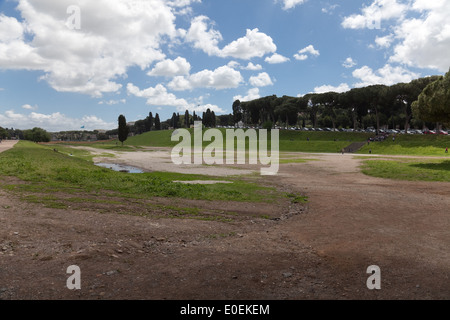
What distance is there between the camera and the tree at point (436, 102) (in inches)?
1316

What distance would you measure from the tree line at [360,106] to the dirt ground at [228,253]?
3131 centimetres

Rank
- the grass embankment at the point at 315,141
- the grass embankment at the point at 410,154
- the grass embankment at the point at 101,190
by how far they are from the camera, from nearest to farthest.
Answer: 1. the grass embankment at the point at 101,190
2. the grass embankment at the point at 410,154
3. the grass embankment at the point at 315,141

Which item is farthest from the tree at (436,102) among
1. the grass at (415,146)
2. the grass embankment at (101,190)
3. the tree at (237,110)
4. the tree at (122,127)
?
the tree at (237,110)

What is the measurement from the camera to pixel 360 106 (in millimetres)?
98688

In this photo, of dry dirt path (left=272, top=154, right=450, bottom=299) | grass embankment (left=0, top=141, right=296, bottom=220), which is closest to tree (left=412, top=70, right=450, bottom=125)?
dry dirt path (left=272, top=154, right=450, bottom=299)

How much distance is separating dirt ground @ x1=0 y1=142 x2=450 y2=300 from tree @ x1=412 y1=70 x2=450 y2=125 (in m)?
25.2

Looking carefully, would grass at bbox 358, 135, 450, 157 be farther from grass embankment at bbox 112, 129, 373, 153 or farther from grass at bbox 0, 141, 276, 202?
grass at bbox 0, 141, 276, 202

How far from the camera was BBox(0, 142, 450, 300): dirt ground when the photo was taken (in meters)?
A: 6.62

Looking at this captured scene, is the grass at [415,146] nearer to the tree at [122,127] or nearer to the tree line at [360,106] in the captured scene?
the tree line at [360,106]

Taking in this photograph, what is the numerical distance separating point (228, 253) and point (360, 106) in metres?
103

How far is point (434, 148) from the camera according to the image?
59781mm
